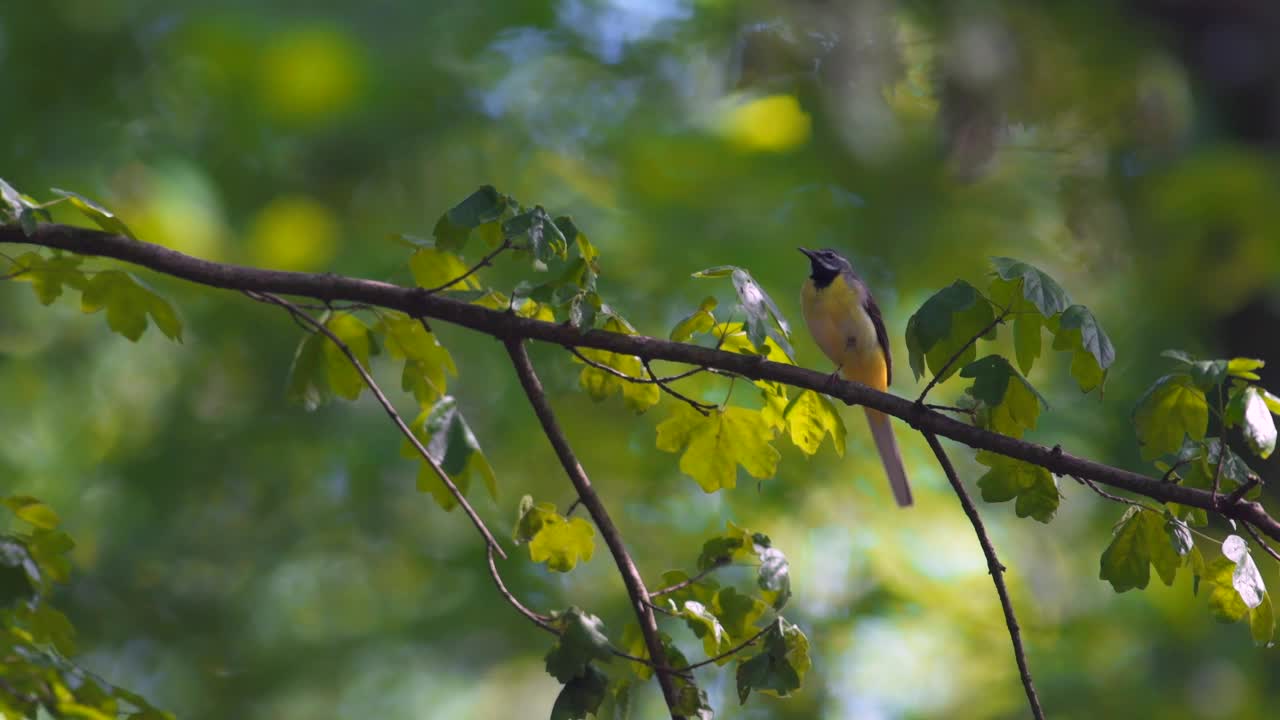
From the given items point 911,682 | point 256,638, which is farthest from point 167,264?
point 911,682

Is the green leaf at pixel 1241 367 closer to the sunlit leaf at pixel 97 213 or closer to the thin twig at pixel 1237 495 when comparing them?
the thin twig at pixel 1237 495

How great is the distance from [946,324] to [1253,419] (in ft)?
1.85

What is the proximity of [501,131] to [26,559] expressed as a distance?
6238 mm

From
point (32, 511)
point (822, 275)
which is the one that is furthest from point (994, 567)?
point (822, 275)

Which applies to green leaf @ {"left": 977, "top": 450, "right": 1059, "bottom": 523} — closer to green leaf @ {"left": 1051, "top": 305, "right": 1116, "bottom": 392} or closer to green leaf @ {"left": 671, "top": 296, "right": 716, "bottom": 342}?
green leaf @ {"left": 1051, "top": 305, "right": 1116, "bottom": 392}

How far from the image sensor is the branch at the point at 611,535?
260 cm

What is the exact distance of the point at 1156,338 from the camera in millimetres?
7453

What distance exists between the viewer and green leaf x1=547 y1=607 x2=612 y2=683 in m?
2.44

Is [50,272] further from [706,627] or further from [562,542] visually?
[706,627]

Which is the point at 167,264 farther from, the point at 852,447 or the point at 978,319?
the point at 852,447

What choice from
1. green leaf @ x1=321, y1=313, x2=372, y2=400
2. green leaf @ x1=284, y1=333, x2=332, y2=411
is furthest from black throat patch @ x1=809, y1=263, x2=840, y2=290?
green leaf @ x1=284, y1=333, x2=332, y2=411

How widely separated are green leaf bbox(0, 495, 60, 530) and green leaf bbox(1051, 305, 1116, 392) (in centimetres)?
232

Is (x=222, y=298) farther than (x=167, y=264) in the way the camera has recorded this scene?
Yes

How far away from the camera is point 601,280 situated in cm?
705
